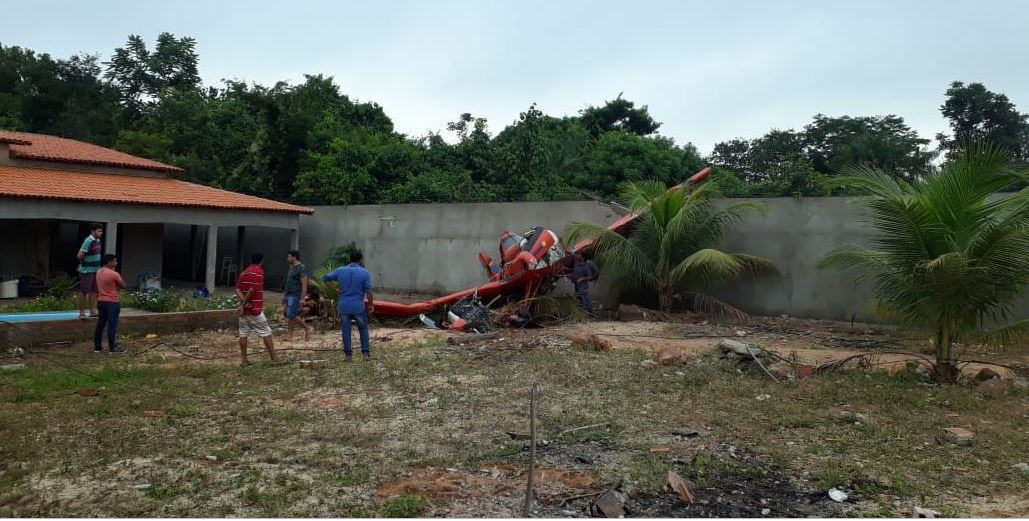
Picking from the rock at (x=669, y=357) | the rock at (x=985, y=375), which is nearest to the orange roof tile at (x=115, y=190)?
the rock at (x=669, y=357)

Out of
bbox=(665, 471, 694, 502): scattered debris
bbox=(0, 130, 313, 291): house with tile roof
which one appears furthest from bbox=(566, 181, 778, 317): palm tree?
bbox=(0, 130, 313, 291): house with tile roof

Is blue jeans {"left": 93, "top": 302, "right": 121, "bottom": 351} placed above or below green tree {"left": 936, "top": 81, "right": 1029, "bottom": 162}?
below

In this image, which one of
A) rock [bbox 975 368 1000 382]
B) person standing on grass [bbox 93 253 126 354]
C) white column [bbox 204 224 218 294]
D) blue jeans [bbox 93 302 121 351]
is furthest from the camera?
white column [bbox 204 224 218 294]

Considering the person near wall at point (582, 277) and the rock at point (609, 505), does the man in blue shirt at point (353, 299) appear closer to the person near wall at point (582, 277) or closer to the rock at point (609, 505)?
the person near wall at point (582, 277)

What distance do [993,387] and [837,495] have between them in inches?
164

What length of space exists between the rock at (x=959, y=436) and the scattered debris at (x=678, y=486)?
2641 mm

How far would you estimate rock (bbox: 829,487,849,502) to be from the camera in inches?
180

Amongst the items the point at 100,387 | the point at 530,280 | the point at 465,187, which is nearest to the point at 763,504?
the point at 100,387

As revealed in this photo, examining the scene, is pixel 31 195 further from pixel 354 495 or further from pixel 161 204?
pixel 354 495

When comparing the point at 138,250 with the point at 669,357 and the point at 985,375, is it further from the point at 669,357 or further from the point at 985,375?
the point at 985,375

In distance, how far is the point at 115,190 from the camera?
1809 cm

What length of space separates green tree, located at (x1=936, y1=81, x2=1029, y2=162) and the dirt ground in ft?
87.5

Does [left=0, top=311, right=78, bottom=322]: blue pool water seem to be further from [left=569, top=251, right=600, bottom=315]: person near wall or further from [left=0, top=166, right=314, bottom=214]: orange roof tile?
[left=569, top=251, right=600, bottom=315]: person near wall

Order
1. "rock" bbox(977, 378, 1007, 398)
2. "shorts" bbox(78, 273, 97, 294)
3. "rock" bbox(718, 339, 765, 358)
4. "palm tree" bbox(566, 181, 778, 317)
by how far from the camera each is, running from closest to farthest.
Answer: "rock" bbox(977, 378, 1007, 398), "rock" bbox(718, 339, 765, 358), "shorts" bbox(78, 273, 97, 294), "palm tree" bbox(566, 181, 778, 317)
